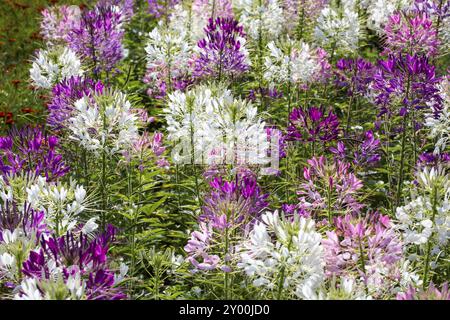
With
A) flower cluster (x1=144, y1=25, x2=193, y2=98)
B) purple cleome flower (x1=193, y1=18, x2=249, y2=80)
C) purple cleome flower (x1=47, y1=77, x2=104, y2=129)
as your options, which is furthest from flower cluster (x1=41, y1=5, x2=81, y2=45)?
purple cleome flower (x1=47, y1=77, x2=104, y2=129)

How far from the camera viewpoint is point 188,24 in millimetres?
6871

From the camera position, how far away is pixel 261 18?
6379 mm

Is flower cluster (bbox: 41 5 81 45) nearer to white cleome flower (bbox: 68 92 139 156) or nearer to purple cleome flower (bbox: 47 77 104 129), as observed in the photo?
purple cleome flower (bbox: 47 77 104 129)

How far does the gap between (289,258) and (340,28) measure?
4.13 m

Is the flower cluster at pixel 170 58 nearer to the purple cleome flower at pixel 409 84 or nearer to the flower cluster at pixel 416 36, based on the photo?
the flower cluster at pixel 416 36

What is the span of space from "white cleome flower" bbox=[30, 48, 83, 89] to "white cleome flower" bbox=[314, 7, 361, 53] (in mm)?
2366

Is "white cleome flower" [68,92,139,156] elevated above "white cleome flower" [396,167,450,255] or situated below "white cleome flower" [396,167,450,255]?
above

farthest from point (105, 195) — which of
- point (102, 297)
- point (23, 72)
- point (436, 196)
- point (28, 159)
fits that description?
point (23, 72)

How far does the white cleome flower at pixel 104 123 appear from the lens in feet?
12.2

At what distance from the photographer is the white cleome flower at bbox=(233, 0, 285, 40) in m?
6.38

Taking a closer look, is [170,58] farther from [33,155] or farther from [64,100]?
[33,155]

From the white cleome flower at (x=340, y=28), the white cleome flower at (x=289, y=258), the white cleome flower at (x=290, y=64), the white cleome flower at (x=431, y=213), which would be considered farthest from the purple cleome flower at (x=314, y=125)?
the white cleome flower at (x=340, y=28)

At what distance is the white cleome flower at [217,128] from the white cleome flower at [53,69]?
57.6 inches

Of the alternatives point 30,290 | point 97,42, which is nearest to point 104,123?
point 30,290
